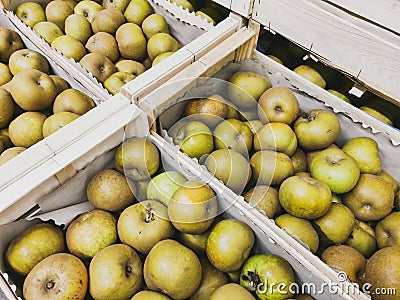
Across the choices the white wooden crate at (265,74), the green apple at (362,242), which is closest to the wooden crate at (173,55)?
the white wooden crate at (265,74)

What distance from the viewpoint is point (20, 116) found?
1408mm

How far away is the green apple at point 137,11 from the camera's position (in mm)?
1866

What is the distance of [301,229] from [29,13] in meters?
1.60

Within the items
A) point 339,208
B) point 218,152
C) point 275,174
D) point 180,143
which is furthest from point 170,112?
point 339,208

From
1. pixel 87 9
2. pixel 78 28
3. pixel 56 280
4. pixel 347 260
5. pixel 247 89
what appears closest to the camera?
pixel 56 280

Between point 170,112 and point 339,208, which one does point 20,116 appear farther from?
point 339,208

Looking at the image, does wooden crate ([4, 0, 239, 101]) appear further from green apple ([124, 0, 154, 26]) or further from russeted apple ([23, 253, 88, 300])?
russeted apple ([23, 253, 88, 300])

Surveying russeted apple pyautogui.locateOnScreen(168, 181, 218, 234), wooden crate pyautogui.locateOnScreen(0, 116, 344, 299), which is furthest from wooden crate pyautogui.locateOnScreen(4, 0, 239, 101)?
russeted apple pyautogui.locateOnScreen(168, 181, 218, 234)

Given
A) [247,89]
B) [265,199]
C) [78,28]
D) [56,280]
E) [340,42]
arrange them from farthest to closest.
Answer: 1. [78,28]
2. [247,89]
3. [340,42]
4. [265,199]
5. [56,280]

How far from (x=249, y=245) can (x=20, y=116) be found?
0.96 m

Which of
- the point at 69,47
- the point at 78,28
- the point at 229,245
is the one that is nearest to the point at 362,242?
the point at 229,245

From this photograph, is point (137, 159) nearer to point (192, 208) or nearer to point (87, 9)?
point (192, 208)

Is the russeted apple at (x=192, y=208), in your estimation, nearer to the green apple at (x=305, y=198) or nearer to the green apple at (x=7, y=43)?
the green apple at (x=305, y=198)

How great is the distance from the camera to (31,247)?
1.10 m
